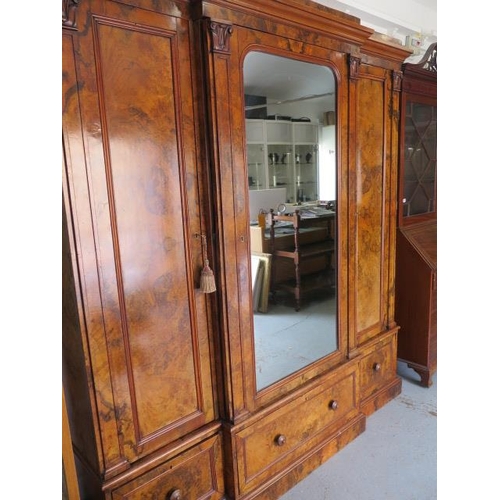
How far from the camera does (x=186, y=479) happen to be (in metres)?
1.51

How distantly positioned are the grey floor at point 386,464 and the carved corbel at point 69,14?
2.00 m

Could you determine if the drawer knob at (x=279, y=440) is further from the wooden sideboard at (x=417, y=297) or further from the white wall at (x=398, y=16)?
the white wall at (x=398, y=16)

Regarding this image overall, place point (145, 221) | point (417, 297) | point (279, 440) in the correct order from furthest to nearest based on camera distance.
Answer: point (417, 297) < point (279, 440) < point (145, 221)

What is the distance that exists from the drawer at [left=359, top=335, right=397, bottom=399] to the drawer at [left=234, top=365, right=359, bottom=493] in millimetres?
183

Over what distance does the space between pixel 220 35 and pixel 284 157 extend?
0.54 metres

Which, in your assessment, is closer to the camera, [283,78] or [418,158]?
[283,78]

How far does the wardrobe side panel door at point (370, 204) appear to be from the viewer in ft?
6.72

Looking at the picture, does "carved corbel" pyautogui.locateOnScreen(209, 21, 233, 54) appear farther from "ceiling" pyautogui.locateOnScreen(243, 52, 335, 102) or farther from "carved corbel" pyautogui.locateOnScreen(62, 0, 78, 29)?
"carved corbel" pyautogui.locateOnScreen(62, 0, 78, 29)

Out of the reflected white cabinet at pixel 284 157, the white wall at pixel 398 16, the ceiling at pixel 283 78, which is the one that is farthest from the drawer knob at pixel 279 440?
the white wall at pixel 398 16

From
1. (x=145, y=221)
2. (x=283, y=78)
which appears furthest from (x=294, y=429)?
(x=283, y=78)

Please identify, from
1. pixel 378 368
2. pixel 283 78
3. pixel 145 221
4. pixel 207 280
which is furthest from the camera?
pixel 378 368

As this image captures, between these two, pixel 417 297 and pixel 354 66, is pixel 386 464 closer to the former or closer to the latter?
pixel 417 297

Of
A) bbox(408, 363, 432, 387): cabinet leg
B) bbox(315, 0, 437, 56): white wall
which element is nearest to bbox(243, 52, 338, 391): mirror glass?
bbox(408, 363, 432, 387): cabinet leg

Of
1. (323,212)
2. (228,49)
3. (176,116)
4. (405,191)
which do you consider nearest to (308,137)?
(323,212)
